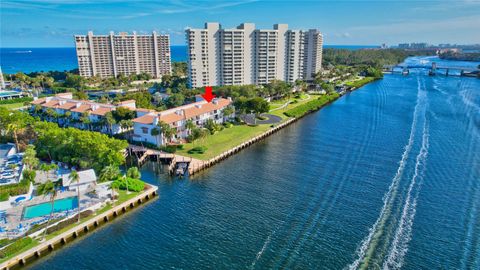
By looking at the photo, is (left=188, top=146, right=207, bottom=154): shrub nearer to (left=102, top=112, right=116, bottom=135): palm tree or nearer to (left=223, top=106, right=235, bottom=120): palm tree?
(left=223, top=106, right=235, bottom=120): palm tree

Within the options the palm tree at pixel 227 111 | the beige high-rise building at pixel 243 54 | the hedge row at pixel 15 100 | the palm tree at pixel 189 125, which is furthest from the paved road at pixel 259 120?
the hedge row at pixel 15 100

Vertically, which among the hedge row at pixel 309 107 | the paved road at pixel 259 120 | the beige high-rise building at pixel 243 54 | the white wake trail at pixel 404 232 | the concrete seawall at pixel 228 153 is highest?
the beige high-rise building at pixel 243 54

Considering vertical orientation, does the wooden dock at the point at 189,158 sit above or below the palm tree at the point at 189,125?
below

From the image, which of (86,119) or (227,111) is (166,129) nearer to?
(227,111)

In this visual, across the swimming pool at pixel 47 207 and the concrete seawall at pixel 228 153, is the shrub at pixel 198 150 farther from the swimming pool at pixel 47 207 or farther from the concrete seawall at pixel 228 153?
the swimming pool at pixel 47 207

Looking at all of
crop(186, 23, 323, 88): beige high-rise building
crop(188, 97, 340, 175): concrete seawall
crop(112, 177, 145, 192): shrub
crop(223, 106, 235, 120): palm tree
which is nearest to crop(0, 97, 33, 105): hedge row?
crop(186, 23, 323, 88): beige high-rise building

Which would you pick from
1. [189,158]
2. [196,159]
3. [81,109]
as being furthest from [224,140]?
[81,109]

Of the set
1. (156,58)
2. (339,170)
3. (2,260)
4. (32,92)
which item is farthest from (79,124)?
(156,58)
